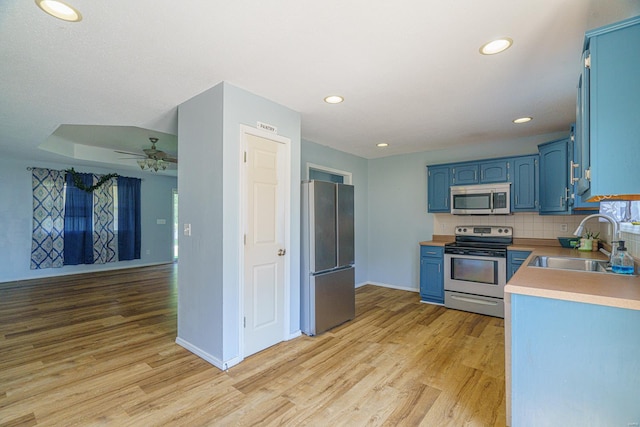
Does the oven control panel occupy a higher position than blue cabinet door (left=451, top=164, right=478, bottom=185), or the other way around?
blue cabinet door (left=451, top=164, right=478, bottom=185)

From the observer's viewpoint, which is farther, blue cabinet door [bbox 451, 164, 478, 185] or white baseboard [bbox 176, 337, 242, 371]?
blue cabinet door [bbox 451, 164, 478, 185]

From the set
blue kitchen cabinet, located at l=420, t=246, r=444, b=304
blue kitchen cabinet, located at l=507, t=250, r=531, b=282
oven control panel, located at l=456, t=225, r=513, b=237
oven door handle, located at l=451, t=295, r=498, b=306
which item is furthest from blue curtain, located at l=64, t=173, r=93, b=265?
blue kitchen cabinet, located at l=507, t=250, r=531, b=282

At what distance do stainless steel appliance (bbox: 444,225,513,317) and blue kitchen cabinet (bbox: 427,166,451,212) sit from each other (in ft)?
1.99

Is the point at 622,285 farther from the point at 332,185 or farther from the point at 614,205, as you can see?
the point at 332,185

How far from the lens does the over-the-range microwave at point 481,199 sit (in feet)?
13.2

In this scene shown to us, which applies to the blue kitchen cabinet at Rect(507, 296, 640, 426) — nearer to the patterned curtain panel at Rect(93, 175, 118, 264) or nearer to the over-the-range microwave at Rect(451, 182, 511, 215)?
the over-the-range microwave at Rect(451, 182, 511, 215)

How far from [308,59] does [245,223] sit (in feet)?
4.71

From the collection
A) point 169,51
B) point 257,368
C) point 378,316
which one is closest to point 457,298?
point 378,316

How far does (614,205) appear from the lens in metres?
2.53

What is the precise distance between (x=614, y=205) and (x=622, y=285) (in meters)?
1.40

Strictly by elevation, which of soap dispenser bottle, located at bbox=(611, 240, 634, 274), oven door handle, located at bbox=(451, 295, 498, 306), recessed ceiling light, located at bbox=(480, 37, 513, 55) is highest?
recessed ceiling light, located at bbox=(480, 37, 513, 55)

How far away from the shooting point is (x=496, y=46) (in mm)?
1940

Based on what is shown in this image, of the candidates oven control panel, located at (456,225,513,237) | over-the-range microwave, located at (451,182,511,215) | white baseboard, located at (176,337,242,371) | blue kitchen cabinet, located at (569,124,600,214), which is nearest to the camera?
blue kitchen cabinet, located at (569,124,600,214)

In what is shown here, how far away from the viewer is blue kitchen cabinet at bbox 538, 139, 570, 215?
342cm
